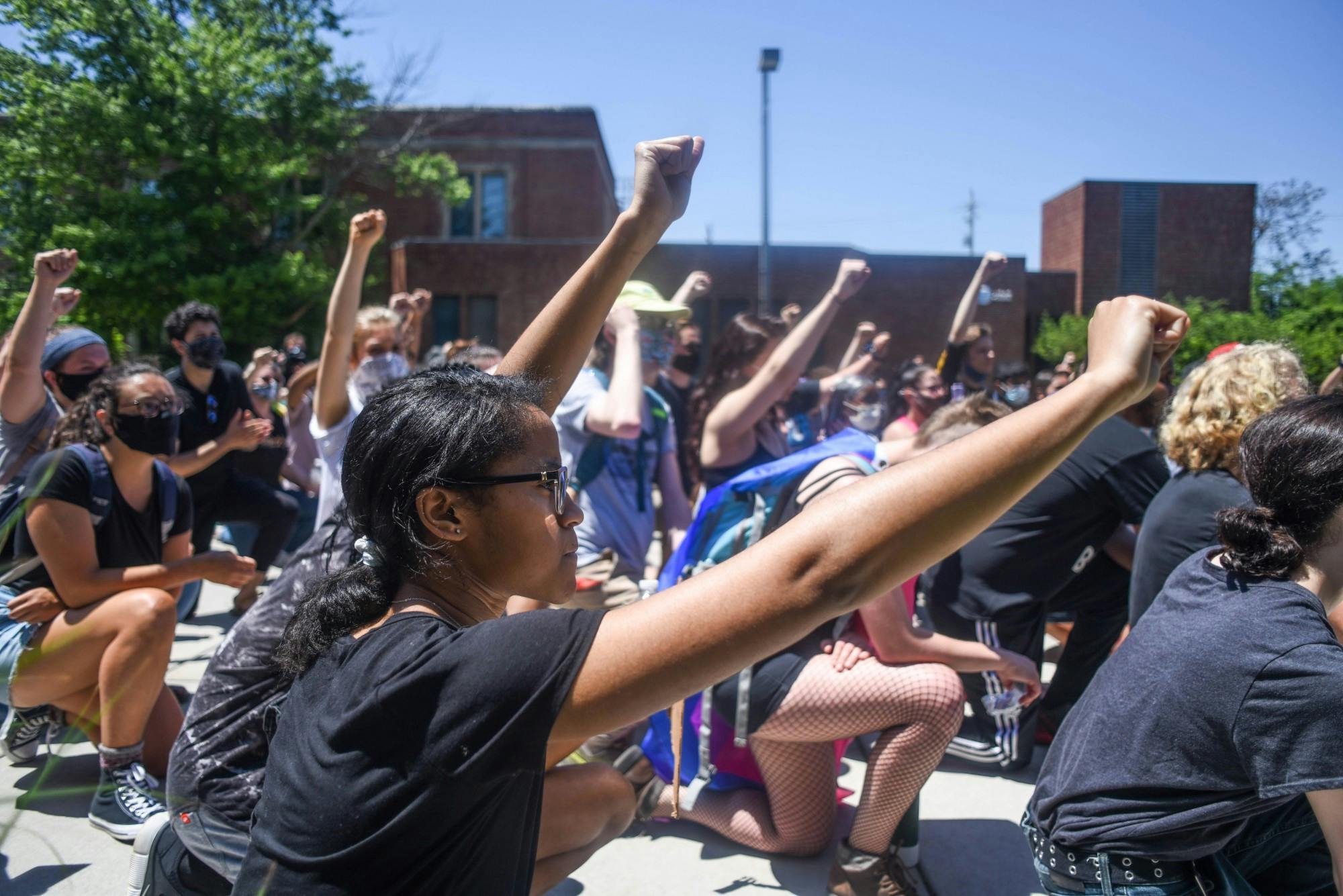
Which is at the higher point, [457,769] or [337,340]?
[337,340]

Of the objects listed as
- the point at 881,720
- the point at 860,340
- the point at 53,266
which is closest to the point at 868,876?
the point at 881,720

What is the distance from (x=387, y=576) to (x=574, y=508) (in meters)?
0.30

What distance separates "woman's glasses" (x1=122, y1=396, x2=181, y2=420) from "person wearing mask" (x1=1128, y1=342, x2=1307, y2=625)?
3.36m

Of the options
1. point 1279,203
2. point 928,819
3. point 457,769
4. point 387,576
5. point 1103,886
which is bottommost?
point 928,819

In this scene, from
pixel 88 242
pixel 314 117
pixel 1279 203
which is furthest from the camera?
pixel 1279 203

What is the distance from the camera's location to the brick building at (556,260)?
23.9 metres

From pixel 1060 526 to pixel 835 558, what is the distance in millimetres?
2852

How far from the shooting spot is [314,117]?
63.9 ft

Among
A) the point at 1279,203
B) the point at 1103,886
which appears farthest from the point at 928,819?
the point at 1279,203

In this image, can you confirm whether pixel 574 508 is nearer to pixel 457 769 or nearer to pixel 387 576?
pixel 387 576

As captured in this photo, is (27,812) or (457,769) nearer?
(457,769)

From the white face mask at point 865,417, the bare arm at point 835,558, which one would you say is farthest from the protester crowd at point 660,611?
the white face mask at point 865,417

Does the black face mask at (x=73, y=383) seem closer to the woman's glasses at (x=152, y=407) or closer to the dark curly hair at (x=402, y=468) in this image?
the woman's glasses at (x=152, y=407)

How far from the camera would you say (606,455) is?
146 inches
